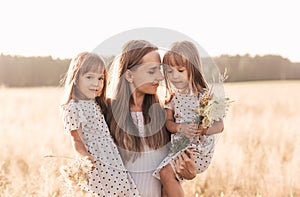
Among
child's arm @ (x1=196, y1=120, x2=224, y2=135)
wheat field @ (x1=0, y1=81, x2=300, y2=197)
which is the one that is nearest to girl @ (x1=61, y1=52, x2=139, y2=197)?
wheat field @ (x1=0, y1=81, x2=300, y2=197)

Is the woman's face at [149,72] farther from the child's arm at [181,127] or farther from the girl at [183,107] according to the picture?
the child's arm at [181,127]

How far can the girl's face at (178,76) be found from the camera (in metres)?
3.78

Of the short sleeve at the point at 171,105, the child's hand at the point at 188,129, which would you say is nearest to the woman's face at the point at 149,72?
the short sleeve at the point at 171,105

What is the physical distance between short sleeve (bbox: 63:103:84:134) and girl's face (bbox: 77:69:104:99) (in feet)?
0.34

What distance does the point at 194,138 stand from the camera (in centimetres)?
380

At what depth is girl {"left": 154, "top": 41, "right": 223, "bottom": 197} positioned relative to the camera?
3752mm

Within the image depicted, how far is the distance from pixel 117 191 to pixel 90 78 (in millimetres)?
661

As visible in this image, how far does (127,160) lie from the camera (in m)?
3.78

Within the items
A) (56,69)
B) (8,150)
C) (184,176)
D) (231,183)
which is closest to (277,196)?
(231,183)

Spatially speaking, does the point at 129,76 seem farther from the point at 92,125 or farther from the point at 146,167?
the point at 146,167

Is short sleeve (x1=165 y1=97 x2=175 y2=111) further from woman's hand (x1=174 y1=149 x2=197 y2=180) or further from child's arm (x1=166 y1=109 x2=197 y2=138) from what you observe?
woman's hand (x1=174 y1=149 x2=197 y2=180)

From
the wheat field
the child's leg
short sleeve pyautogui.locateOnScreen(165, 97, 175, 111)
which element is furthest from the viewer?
the wheat field

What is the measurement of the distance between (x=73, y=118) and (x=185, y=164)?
70 centimetres

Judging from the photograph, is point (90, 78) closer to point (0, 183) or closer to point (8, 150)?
point (0, 183)
